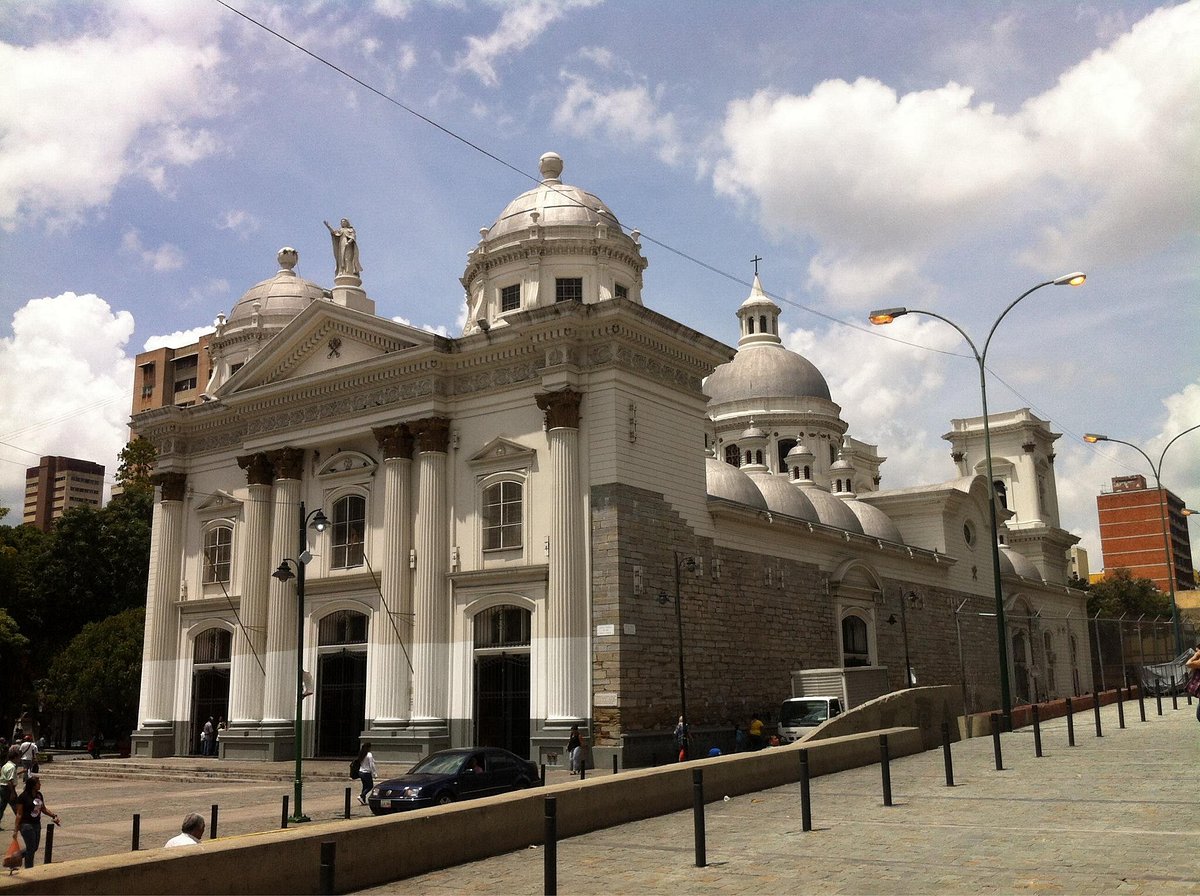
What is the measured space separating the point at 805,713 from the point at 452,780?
14687mm

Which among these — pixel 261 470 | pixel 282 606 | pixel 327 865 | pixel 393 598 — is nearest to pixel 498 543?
pixel 393 598

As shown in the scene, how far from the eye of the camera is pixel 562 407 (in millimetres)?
31844

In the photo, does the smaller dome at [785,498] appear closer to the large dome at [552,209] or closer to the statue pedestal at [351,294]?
the large dome at [552,209]

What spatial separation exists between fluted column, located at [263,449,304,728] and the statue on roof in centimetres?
656

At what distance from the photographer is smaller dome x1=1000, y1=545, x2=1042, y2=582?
6527 cm

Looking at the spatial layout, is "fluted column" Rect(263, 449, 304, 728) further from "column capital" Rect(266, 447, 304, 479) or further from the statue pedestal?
the statue pedestal

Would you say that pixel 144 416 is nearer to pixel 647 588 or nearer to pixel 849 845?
pixel 647 588

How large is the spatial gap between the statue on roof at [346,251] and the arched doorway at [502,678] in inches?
539

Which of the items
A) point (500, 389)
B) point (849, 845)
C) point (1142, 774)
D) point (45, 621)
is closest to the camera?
point (849, 845)

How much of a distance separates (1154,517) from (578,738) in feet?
479

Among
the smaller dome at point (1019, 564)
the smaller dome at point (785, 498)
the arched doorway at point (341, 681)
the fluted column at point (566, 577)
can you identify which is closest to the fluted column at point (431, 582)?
the arched doorway at point (341, 681)

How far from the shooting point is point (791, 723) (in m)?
32.3

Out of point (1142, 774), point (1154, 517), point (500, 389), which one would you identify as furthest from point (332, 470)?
point (1154, 517)

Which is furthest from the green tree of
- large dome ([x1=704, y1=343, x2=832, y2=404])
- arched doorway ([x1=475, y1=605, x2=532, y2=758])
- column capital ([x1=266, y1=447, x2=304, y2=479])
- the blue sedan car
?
large dome ([x1=704, y1=343, x2=832, y2=404])
